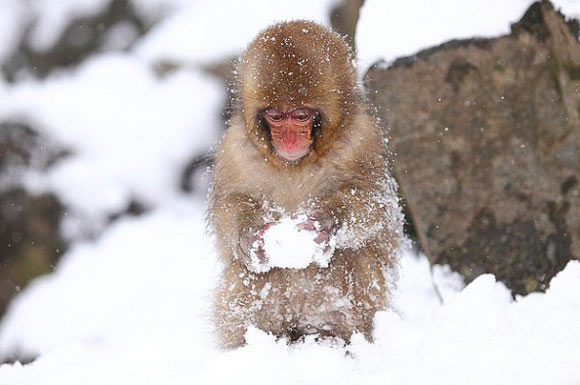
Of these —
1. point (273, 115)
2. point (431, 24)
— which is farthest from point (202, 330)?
point (431, 24)

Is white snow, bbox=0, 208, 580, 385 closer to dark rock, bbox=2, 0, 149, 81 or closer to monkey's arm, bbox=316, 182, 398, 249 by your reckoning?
monkey's arm, bbox=316, 182, 398, 249

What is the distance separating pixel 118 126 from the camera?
167 inches

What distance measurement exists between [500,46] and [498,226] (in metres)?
0.88

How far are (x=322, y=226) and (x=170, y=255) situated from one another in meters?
1.71

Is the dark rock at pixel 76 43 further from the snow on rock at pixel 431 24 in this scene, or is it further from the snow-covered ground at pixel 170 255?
the snow on rock at pixel 431 24

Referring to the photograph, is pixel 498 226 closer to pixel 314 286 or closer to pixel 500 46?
pixel 500 46

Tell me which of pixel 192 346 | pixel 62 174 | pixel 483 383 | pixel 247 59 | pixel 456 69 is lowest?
pixel 483 383

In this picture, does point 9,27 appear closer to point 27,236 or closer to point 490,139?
point 27,236

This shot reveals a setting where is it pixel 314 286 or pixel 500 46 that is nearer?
pixel 314 286

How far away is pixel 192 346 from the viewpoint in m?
2.99

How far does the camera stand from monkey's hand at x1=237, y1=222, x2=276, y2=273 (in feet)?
8.14

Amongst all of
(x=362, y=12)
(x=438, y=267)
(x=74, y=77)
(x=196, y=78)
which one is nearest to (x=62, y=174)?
(x=74, y=77)

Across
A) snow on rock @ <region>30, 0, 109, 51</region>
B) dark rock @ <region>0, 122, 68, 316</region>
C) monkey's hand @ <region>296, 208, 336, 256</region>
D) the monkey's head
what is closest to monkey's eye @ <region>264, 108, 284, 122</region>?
the monkey's head

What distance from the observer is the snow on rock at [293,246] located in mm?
2410
